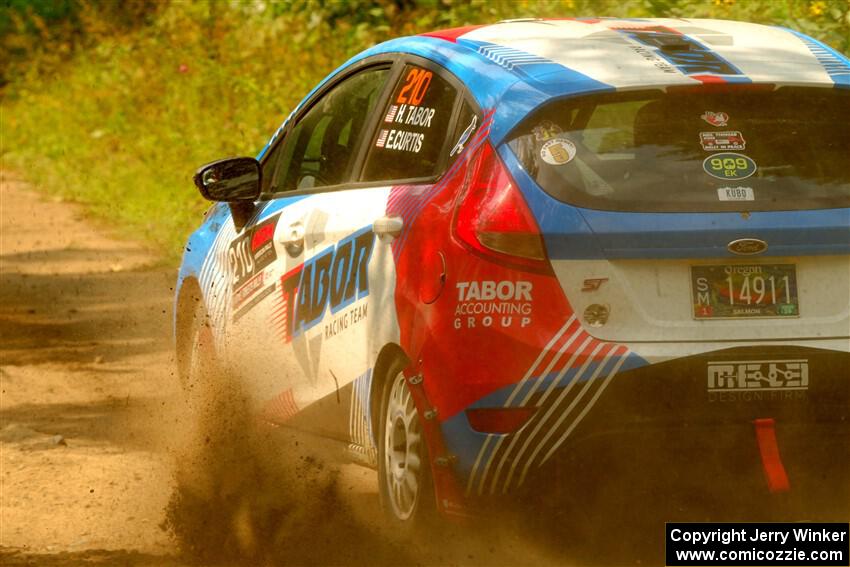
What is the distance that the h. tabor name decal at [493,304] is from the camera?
464 cm

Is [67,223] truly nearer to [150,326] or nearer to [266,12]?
[266,12]

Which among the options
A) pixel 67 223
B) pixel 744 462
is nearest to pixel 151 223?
pixel 67 223

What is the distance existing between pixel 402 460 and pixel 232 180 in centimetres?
187

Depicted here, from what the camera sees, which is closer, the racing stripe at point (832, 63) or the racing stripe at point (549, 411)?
the racing stripe at point (549, 411)

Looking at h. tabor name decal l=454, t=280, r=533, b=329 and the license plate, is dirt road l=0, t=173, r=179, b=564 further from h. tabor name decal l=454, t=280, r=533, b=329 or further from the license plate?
the license plate

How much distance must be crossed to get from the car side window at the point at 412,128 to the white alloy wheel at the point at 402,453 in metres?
0.74

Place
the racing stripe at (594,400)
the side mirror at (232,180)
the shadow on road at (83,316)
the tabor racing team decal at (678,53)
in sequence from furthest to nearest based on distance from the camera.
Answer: the shadow on road at (83,316), the side mirror at (232,180), the tabor racing team decal at (678,53), the racing stripe at (594,400)

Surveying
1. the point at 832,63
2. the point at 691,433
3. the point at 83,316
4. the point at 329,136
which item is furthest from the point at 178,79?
the point at 691,433

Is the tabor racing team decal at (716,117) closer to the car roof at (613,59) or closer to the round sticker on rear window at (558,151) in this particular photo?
the car roof at (613,59)

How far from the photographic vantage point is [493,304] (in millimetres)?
4676

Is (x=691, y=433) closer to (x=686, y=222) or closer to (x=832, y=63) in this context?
(x=686, y=222)

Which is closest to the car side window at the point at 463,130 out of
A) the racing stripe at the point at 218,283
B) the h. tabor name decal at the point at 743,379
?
the h. tabor name decal at the point at 743,379

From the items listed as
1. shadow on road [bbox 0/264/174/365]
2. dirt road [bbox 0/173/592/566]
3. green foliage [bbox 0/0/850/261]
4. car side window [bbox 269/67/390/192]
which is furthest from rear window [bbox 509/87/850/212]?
green foliage [bbox 0/0/850/261]

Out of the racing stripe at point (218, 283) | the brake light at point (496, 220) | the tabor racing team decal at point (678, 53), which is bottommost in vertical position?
the racing stripe at point (218, 283)
